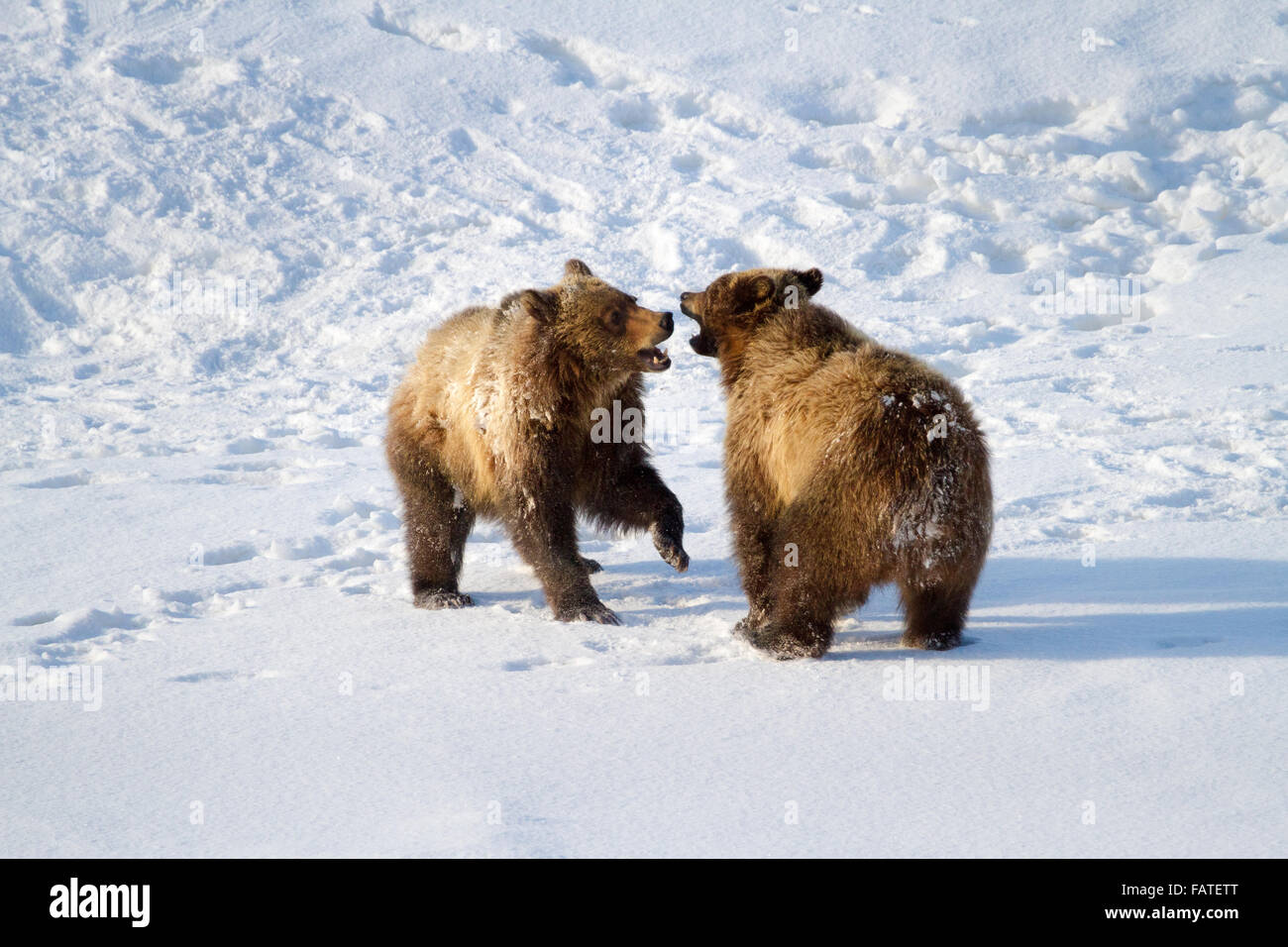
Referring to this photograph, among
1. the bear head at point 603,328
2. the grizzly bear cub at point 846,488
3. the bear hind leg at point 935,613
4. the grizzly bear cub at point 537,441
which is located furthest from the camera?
the bear head at point 603,328

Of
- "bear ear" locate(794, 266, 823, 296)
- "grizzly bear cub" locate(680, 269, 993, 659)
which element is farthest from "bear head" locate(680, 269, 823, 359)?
"grizzly bear cub" locate(680, 269, 993, 659)

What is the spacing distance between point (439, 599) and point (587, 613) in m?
0.82

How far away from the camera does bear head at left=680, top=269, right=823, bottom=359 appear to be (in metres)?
5.87

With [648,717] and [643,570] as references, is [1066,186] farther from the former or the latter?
[648,717]

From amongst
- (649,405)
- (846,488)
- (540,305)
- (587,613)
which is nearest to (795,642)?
(846,488)

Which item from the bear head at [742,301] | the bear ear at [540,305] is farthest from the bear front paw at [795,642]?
the bear ear at [540,305]

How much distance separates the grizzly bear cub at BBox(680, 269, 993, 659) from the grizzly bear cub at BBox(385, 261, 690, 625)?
814mm

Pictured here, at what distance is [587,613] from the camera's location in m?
5.83

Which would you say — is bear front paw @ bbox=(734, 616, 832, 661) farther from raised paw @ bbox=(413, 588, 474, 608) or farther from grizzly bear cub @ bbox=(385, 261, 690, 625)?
raised paw @ bbox=(413, 588, 474, 608)

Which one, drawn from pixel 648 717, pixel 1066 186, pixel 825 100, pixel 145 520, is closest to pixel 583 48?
pixel 825 100

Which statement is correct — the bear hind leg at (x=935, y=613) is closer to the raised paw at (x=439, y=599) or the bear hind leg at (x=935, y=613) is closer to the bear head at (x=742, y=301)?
the bear head at (x=742, y=301)

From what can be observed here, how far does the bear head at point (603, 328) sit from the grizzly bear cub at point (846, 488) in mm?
692

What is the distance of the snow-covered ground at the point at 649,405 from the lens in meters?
3.71

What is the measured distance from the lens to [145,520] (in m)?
7.51
